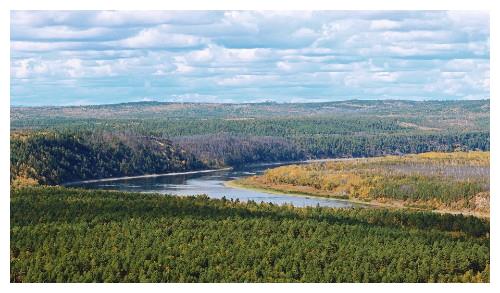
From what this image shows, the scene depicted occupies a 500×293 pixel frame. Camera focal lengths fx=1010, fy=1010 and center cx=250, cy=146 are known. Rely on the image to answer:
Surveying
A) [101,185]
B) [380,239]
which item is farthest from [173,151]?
[380,239]

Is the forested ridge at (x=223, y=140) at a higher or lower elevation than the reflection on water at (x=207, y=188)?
higher

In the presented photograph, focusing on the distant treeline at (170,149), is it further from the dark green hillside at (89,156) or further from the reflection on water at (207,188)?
the reflection on water at (207,188)

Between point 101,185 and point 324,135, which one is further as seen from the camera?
point 324,135

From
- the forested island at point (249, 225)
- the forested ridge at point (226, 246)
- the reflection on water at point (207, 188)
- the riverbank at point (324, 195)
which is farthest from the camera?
the reflection on water at point (207, 188)

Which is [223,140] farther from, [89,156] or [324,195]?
[324,195]

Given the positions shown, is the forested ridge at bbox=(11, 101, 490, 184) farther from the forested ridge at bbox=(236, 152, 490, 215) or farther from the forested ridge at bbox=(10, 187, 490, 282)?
the forested ridge at bbox=(10, 187, 490, 282)

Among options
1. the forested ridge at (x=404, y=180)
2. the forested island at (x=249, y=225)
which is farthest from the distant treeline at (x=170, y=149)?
the forested ridge at (x=404, y=180)
